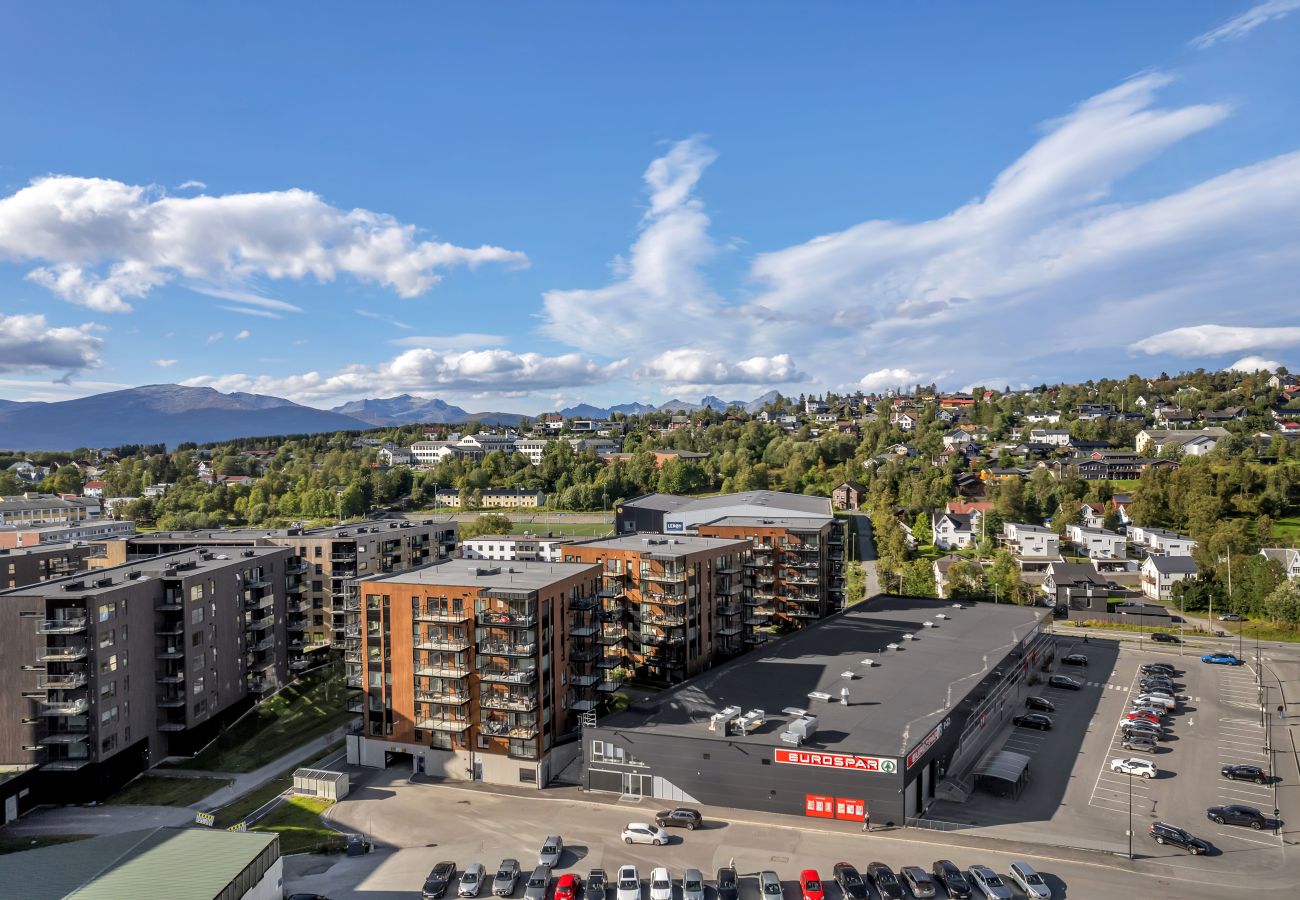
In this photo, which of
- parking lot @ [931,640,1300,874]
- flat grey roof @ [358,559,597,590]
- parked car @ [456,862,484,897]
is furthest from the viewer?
flat grey roof @ [358,559,597,590]

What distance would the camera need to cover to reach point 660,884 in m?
26.8

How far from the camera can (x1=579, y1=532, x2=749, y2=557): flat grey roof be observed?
51.1m

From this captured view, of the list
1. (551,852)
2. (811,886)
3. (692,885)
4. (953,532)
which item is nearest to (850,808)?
(811,886)

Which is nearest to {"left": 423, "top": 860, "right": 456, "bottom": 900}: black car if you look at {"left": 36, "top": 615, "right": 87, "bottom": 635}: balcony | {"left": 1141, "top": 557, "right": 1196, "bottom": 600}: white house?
{"left": 36, "top": 615, "right": 87, "bottom": 635}: balcony

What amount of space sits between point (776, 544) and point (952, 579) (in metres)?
25.2

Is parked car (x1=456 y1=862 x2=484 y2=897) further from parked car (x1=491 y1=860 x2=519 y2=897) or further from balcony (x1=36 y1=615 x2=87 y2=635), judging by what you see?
balcony (x1=36 y1=615 x2=87 y2=635)

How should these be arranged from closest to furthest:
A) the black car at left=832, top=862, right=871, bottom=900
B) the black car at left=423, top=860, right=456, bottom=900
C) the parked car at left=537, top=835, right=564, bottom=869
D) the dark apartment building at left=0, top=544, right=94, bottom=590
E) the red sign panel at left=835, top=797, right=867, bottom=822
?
1. the black car at left=832, top=862, right=871, bottom=900
2. the black car at left=423, top=860, right=456, bottom=900
3. the parked car at left=537, top=835, right=564, bottom=869
4. the red sign panel at left=835, top=797, right=867, bottom=822
5. the dark apartment building at left=0, top=544, right=94, bottom=590

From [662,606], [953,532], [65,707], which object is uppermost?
[662,606]

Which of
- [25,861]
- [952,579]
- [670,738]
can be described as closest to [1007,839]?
[670,738]

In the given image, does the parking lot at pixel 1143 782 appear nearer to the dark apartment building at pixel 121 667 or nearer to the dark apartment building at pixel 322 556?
the dark apartment building at pixel 121 667

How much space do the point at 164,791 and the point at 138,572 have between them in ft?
40.1

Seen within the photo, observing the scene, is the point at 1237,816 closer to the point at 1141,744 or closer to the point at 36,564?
the point at 1141,744

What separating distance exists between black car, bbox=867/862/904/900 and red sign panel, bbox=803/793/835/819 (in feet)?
13.7

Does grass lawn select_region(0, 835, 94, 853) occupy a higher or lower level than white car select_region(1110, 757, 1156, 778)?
higher
